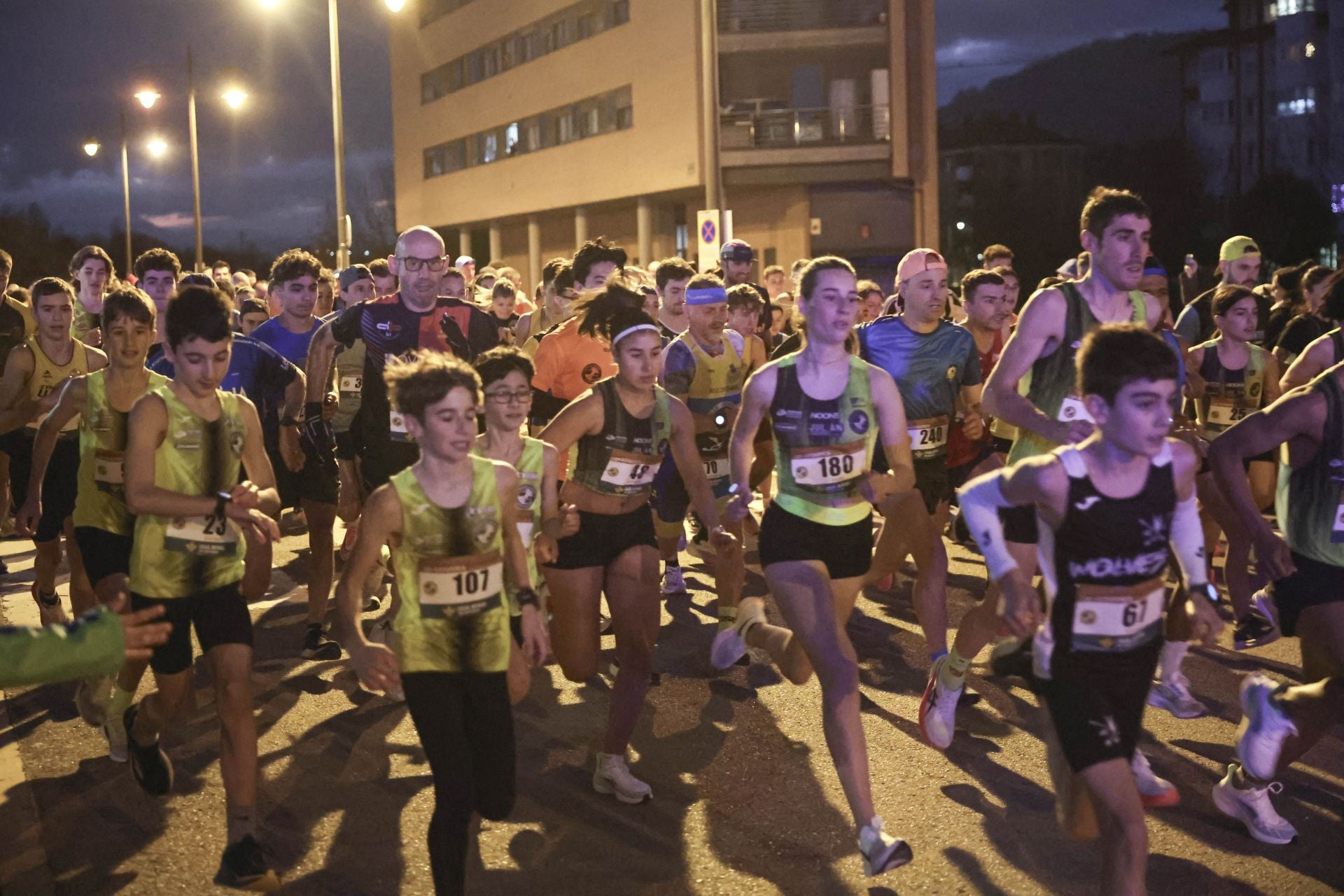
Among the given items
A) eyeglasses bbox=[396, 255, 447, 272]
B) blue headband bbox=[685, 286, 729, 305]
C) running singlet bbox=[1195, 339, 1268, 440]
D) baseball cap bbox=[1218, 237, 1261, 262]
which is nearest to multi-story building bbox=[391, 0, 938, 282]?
baseball cap bbox=[1218, 237, 1261, 262]

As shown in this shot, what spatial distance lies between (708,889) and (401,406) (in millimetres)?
1896

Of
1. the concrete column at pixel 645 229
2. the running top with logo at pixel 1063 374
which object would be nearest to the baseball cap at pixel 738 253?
the running top with logo at pixel 1063 374

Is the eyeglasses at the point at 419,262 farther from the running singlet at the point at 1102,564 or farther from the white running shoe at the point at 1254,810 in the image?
the white running shoe at the point at 1254,810

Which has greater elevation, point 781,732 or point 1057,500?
point 1057,500

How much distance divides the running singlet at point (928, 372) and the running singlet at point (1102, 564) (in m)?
3.25

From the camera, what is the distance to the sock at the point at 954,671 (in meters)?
6.28

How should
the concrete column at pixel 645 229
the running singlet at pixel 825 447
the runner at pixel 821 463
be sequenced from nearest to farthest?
the runner at pixel 821 463 < the running singlet at pixel 825 447 < the concrete column at pixel 645 229

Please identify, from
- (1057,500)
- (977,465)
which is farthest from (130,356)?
(977,465)

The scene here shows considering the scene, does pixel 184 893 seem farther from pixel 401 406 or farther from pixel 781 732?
pixel 781 732

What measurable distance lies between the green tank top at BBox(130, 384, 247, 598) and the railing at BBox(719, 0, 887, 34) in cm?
3466

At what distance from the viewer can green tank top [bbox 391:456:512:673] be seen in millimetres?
4570

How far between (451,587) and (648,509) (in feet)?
Result: 6.10

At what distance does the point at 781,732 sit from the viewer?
6750 mm

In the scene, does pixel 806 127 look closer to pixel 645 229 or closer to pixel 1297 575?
pixel 645 229
